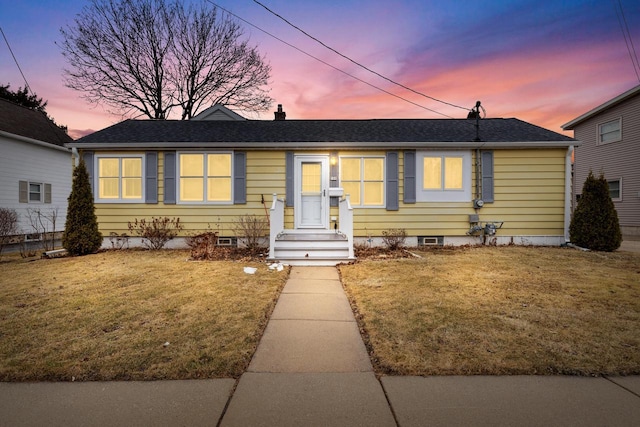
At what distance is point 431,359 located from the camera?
283cm

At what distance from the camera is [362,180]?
32.2ft

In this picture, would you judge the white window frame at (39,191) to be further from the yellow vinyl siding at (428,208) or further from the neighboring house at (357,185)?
the yellow vinyl siding at (428,208)

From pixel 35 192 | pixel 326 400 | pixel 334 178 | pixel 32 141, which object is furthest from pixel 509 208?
pixel 35 192

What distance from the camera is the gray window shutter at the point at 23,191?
1390cm

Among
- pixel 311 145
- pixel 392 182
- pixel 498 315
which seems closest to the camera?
pixel 498 315

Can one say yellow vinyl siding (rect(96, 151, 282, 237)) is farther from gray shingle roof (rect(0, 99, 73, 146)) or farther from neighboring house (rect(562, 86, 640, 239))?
neighboring house (rect(562, 86, 640, 239))

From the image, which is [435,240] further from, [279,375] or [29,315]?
[29,315]

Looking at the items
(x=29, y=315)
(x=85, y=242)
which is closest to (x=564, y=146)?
(x=29, y=315)

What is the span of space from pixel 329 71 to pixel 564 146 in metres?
8.56

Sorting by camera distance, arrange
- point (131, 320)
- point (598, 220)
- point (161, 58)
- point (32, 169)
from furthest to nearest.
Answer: point (161, 58) → point (32, 169) → point (598, 220) → point (131, 320)

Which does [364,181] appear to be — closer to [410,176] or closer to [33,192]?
[410,176]

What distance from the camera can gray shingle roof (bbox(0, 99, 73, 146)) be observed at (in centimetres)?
1397

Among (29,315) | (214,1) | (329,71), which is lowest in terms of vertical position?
(29,315)

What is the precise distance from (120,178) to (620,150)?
71.5 feet
